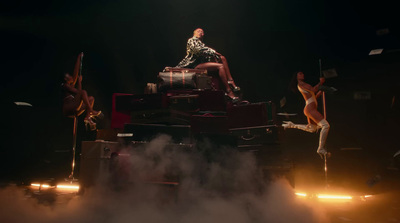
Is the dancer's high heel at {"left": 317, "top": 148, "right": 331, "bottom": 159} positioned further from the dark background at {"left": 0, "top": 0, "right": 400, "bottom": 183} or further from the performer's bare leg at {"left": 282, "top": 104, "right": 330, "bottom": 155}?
the dark background at {"left": 0, "top": 0, "right": 400, "bottom": 183}

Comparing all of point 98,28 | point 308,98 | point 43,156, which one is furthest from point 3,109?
point 308,98

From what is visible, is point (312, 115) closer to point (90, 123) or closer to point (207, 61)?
point (207, 61)

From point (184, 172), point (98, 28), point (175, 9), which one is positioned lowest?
point (184, 172)

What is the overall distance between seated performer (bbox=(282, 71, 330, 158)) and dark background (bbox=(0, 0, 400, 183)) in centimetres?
28

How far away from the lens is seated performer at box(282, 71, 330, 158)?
2.57 metres

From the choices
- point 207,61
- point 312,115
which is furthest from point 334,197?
point 207,61

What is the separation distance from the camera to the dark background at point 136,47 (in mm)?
3121

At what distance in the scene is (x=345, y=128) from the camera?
2.91 meters

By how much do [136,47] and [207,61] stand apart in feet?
3.61

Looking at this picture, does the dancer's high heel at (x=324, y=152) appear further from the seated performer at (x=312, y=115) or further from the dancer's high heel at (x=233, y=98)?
the dancer's high heel at (x=233, y=98)

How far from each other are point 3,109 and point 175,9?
105 inches

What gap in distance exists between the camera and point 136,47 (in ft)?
12.1

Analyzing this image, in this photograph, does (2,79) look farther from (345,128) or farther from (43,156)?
(345,128)

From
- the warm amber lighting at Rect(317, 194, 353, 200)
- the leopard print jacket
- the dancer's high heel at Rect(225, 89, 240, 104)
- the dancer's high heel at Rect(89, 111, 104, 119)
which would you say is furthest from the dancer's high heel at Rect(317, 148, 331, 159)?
the dancer's high heel at Rect(89, 111, 104, 119)
